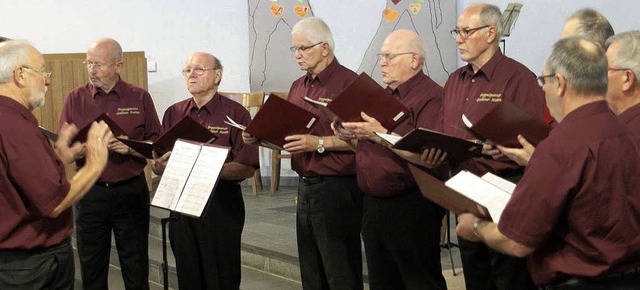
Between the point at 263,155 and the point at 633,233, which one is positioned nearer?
the point at 633,233

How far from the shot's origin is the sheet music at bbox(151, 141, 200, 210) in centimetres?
363

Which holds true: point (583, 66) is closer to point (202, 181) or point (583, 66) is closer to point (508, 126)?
point (508, 126)

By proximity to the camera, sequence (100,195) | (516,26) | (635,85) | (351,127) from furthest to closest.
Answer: (516,26)
(100,195)
(351,127)
(635,85)

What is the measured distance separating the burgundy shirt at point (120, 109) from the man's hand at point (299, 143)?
1.04 meters

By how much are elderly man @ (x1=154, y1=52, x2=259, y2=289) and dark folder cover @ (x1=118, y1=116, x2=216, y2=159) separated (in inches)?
7.2

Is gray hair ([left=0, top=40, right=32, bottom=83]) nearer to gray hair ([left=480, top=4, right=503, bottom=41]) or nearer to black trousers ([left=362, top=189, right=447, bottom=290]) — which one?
black trousers ([left=362, top=189, right=447, bottom=290])

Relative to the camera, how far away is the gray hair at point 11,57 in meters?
3.04

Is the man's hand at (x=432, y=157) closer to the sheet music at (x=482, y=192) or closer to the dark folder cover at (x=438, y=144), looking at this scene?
the dark folder cover at (x=438, y=144)

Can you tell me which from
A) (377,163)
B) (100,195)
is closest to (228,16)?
(100,195)

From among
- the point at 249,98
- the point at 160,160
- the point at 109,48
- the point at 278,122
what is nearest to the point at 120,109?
the point at 109,48

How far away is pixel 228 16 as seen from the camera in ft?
28.0

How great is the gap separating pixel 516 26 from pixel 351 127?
184 inches

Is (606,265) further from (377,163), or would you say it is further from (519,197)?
(377,163)

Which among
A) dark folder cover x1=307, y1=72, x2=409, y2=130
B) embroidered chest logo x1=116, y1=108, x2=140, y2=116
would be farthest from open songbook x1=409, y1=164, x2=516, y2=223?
embroidered chest logo x1=116, y1=108, x2=140, y2=116
